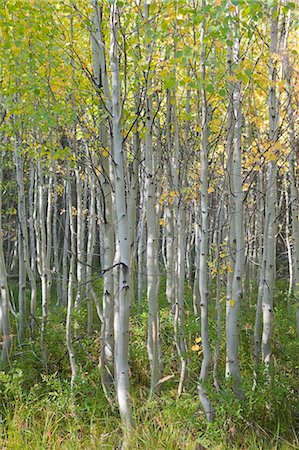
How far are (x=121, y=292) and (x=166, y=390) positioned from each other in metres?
2.09

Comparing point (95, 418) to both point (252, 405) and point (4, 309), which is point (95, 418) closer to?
point (252, 405)

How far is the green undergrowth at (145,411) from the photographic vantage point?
12.7 feet

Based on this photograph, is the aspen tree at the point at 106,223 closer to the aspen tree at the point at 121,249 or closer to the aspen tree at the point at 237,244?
the aspen tree at the point at 121,249

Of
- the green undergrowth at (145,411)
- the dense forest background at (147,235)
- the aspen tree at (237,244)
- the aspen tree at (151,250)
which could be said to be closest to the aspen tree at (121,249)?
the dense forest background at (147,235)

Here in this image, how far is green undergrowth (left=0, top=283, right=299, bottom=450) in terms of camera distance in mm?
3867

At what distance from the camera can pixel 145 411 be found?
15.0 feet

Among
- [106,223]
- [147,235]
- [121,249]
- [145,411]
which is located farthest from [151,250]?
[145,411]

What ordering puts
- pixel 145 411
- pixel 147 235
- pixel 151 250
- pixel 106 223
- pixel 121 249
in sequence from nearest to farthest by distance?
pixel 121 249, pixel 106 223, pixel 145 411, pixel 151 250, pixel 147 235

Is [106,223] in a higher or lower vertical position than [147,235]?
higher

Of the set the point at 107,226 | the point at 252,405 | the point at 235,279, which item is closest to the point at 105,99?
the point at 107,226

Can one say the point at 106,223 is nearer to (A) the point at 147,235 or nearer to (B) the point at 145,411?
(A) the point at 147,235

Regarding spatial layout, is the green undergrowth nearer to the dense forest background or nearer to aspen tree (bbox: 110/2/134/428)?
the dense forest background

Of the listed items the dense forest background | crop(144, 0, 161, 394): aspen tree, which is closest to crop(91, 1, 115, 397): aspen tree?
the dense forest background

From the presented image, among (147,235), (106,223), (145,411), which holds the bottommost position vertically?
(145,411)
